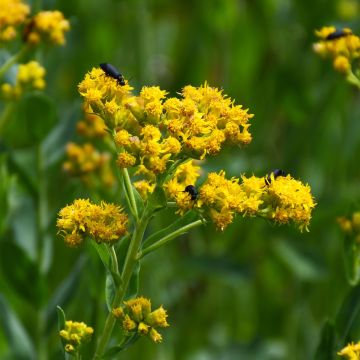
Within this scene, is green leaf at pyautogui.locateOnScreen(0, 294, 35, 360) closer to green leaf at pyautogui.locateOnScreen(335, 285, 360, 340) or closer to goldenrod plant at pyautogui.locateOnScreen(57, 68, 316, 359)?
goldenrod plant at pyautogui.locateOnScreen(57, 68, 316, 359)

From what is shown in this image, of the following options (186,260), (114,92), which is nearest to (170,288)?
(186,260)

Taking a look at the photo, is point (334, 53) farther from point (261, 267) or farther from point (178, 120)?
point (261, 267)

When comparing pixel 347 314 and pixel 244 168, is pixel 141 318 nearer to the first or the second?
pixel 347 314

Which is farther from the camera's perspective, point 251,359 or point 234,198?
point 251,359

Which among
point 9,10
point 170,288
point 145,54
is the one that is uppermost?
point 145,54

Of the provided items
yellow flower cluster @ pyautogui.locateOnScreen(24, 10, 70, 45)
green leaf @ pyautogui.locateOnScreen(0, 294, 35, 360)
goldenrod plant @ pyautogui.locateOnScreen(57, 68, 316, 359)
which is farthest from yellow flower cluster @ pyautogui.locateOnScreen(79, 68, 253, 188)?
green leaf @ pyautogui.locateOnScreen(0, 294, 35, 360)

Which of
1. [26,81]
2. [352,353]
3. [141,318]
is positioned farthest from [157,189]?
[26,81]
